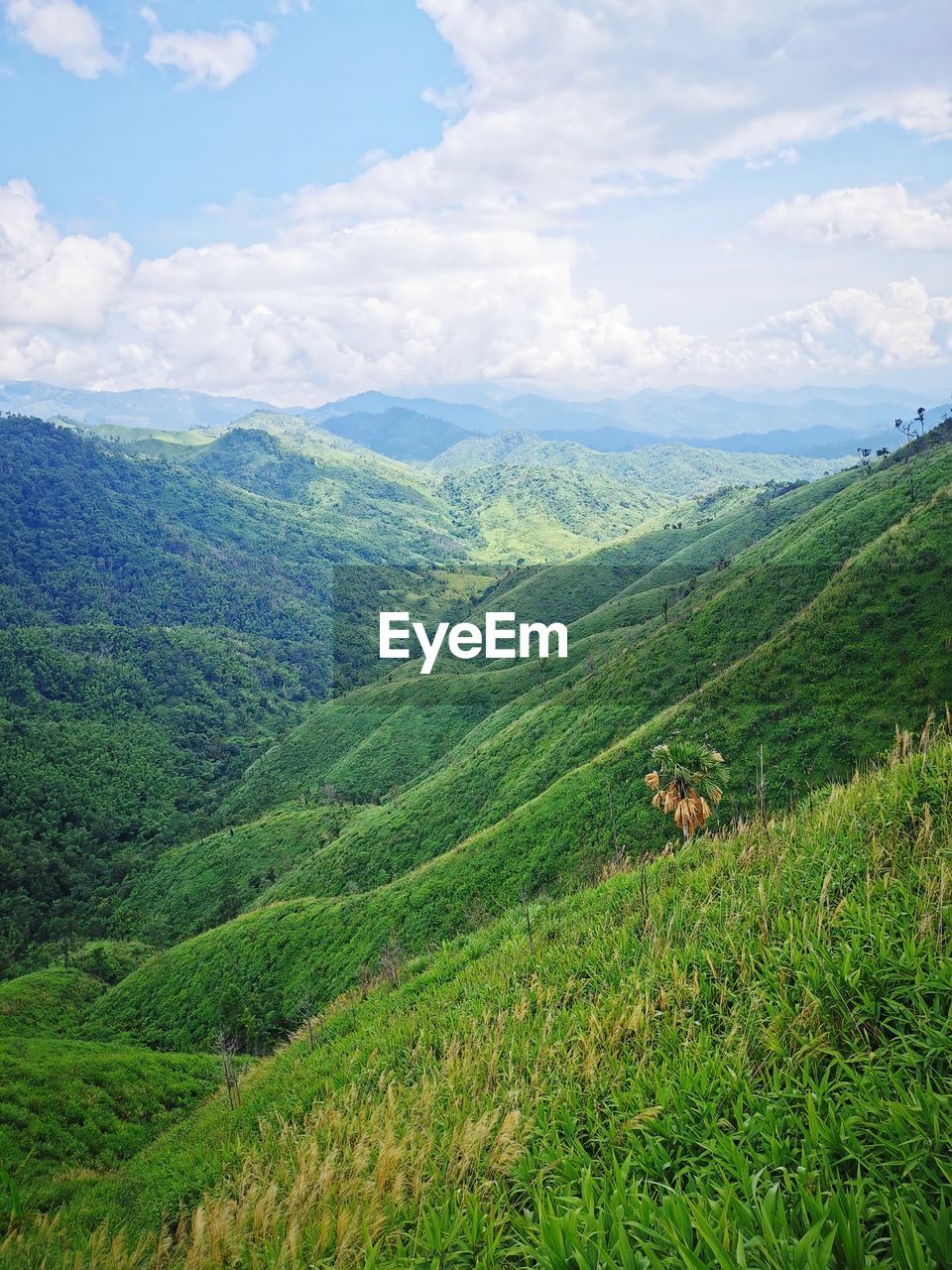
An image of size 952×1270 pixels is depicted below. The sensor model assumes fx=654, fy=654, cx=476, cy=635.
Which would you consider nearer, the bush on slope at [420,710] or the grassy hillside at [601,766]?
the grassy hillside at [601,766]

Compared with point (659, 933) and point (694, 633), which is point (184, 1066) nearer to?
point (659, 933)

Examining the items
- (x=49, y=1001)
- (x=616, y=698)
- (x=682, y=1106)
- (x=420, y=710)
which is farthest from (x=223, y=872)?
(x=682, y=1106)

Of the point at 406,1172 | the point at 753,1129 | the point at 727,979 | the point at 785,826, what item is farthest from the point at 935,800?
the point at 406,1172

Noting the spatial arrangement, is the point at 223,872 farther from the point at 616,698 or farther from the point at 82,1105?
the point at 82,1105

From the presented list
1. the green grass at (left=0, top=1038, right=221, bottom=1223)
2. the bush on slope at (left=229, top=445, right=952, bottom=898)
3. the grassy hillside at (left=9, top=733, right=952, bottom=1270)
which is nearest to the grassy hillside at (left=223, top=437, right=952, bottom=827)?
the bush on slope at (left=229, top=445, right=952, bottom=898)

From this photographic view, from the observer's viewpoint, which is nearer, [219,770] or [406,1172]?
[406,1172]

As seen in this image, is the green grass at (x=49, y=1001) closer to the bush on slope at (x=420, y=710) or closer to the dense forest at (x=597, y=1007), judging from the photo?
the dense forest at (x=597, y=1007)

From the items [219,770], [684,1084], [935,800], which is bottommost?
[219,770]

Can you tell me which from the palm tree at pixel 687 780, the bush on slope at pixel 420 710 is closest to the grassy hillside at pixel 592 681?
the bush on slope at pixel 420 710
